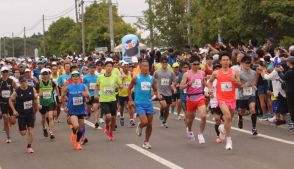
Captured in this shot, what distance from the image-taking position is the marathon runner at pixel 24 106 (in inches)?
526

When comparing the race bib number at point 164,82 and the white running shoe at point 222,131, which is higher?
the race bib number at point 164,82

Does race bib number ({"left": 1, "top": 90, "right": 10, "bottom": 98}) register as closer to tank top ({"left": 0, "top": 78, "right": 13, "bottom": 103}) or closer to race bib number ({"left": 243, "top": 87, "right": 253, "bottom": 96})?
tank top ({"left": 0, "top": 78, "right": 13, "bottom": 103})

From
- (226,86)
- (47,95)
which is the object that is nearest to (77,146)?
(47,95)

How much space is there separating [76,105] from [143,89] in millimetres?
1607

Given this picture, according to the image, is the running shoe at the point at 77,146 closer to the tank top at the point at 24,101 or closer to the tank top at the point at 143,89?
the tank top at the point at 24,101

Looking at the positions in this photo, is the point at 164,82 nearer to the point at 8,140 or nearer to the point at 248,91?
the point at 248,91

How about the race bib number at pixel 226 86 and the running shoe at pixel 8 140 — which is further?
the running shoe at pixel 8 140

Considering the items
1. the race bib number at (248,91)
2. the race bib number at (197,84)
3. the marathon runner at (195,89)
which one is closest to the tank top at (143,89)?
the marathon runner at (195,89)

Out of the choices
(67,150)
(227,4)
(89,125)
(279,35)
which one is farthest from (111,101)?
(227,4)

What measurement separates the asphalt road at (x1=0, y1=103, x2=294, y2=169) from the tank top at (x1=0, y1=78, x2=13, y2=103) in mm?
1163

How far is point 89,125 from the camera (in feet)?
59.1

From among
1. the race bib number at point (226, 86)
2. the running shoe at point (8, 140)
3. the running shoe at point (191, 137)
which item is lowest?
the running shoe at point (8, 140)

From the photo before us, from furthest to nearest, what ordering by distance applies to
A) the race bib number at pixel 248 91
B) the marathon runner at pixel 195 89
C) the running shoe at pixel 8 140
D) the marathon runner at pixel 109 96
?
the running shoe at pixel 8 140
the marathon runner at pixel 109 96
the race bib number at pixel 248 91
the marathon runner at pixel 195 89

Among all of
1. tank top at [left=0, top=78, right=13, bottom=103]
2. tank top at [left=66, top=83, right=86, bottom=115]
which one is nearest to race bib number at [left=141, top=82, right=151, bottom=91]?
tank top at [left=66, top=83, right=86, bottom=115]
